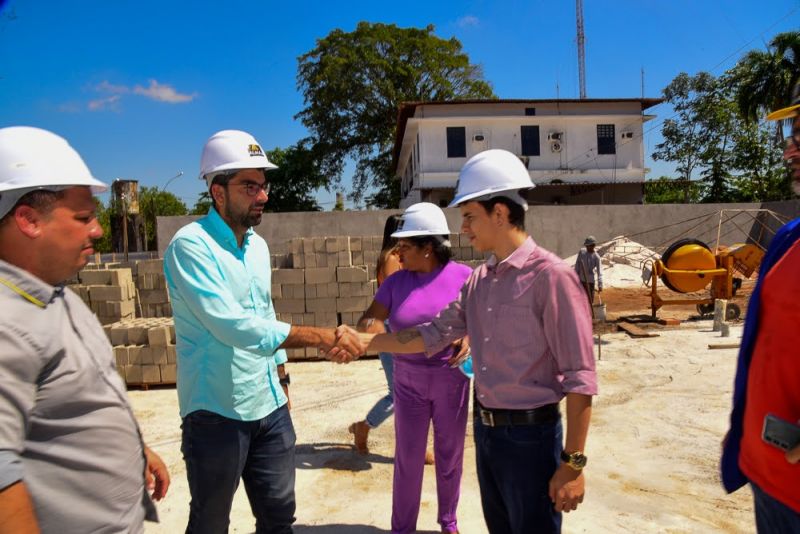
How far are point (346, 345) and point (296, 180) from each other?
109ft

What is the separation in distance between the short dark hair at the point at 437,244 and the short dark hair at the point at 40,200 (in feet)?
7.47

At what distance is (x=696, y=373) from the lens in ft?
24.3

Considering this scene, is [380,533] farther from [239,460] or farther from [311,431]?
[311,431]

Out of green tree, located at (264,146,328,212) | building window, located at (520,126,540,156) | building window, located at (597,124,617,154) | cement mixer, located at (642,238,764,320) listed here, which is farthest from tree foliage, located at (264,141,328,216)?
cement mixer, located at (642,238,764,320)

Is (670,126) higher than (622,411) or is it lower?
higher

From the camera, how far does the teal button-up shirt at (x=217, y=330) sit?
2463 millimetres

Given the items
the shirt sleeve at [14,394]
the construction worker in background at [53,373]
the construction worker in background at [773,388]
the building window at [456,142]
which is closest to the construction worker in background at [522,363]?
the construction worker in background at [773,388]

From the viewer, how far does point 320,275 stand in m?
8.95

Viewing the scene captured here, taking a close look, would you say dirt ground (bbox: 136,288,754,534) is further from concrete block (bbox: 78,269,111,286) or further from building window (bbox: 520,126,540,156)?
building window (bbox: 520,126,540,156)

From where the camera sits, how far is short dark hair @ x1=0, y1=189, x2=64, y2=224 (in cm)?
145

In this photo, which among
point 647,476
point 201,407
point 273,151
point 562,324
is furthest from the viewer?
point 273,151

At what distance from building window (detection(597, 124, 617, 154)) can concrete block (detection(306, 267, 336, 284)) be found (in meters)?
23.7

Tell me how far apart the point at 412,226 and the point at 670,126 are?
35.2 metres

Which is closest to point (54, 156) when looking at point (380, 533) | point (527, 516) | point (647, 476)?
point (527, 516)
